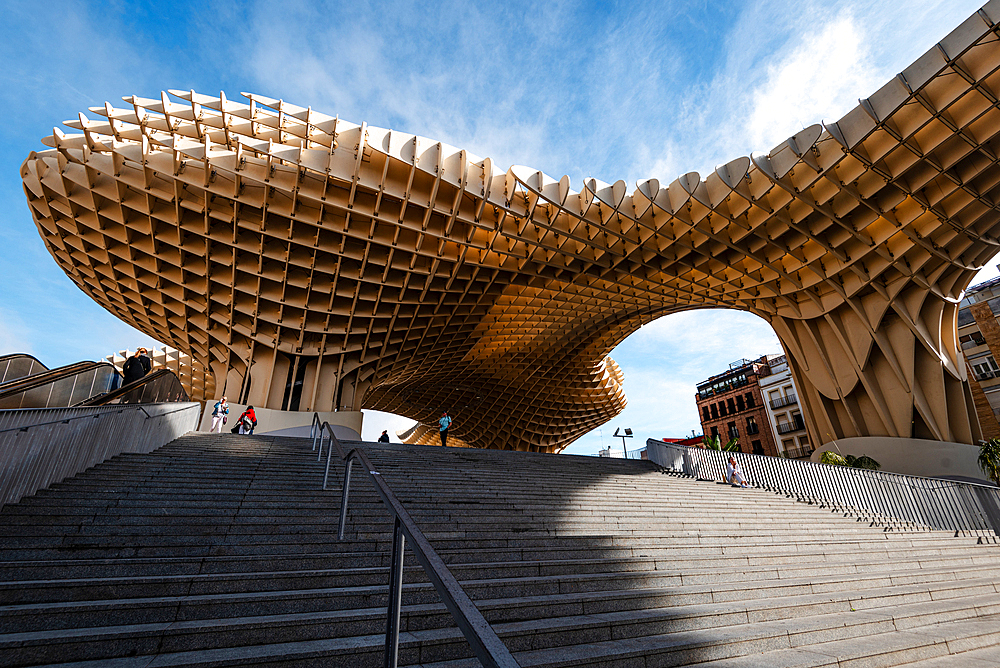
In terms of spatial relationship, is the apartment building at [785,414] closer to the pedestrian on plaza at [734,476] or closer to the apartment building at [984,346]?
the apartment building at [984,346]

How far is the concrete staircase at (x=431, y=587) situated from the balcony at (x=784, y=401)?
4141cm

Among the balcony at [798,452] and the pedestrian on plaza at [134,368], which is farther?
the balcony at [798,452]

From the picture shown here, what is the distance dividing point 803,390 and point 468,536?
956 inches

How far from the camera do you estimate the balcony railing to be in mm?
44312

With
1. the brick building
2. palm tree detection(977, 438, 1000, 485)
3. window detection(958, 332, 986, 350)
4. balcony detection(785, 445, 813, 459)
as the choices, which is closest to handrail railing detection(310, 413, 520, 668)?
palm tree detection(977, 438, 1000, 485)

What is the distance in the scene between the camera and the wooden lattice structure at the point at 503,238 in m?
15.8

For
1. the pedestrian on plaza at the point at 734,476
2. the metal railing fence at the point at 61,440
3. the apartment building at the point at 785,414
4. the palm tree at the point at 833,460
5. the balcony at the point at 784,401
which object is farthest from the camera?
the balcony at the point at 784,401

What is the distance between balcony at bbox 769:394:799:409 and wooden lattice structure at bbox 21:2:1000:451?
2416 centimetres

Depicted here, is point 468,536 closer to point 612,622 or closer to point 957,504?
point 612,622

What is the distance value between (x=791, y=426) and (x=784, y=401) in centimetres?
252

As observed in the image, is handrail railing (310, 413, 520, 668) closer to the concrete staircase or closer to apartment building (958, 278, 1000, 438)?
the concrete staircase

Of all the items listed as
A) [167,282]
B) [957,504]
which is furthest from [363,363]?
[957,504]

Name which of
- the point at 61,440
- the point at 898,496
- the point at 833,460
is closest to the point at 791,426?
the point at 833,460

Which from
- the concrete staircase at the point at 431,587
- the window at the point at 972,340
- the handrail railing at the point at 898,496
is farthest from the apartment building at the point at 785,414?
the concrete staircase at the point at 431,587
